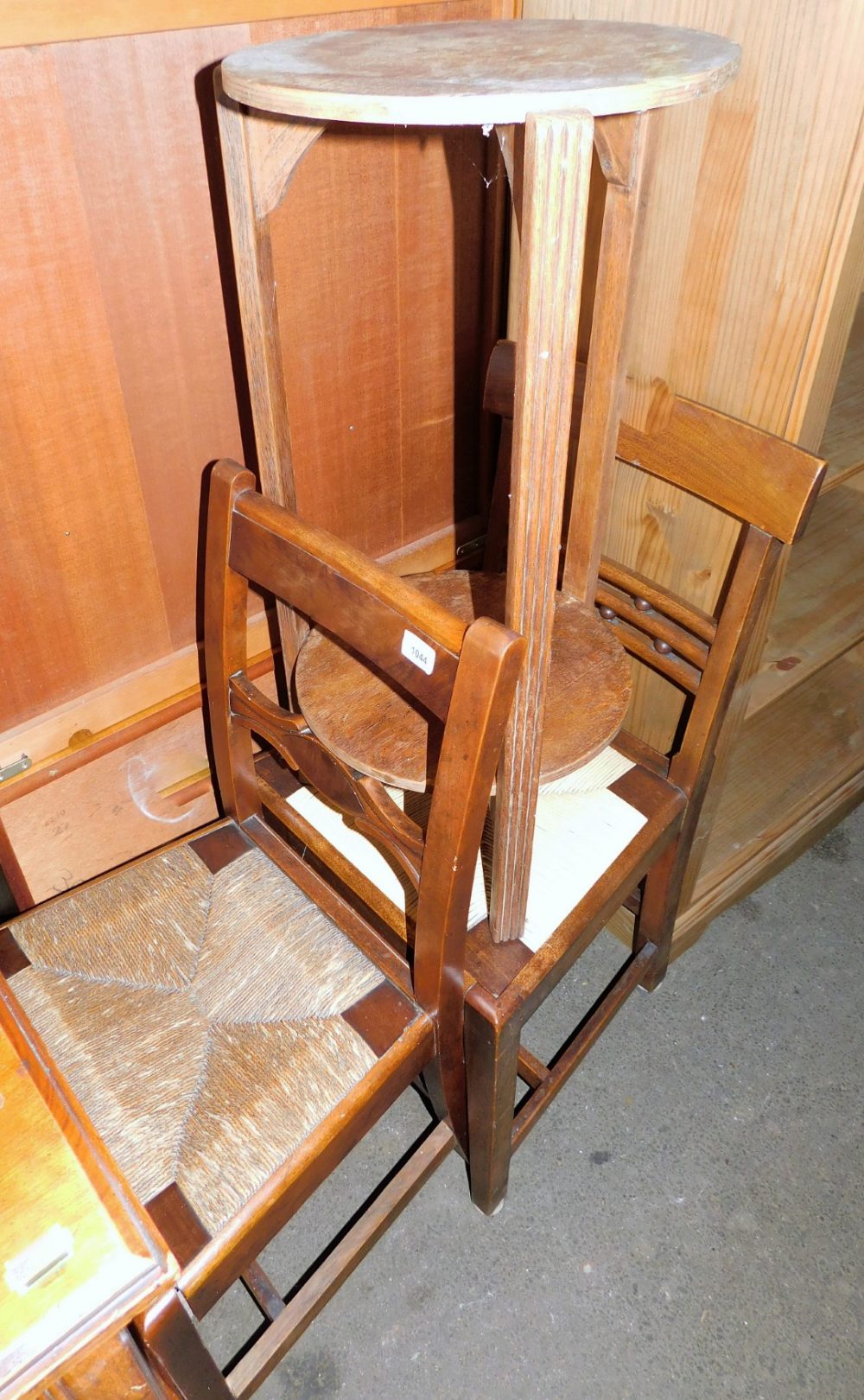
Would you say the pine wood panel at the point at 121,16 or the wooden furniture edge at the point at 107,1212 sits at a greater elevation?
the pine wood panel at the point at 121,16

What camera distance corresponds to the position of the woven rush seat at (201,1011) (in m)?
0.90

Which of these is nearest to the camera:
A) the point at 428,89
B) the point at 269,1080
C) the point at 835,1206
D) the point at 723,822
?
the point at 428,89

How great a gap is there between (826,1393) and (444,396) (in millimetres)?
1481

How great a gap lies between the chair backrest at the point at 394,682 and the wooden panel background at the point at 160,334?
24cm

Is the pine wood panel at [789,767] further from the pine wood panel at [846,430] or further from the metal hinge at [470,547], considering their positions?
the metal hinge at [470,547]

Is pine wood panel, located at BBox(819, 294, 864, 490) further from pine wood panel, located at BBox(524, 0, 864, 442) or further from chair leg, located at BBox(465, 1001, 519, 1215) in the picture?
chair leg, located at BBox(465, 1001, 519, 1215)

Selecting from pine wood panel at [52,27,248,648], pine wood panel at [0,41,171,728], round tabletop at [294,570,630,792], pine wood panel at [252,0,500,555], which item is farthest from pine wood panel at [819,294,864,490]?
pine wood panel at [0,41,171,728]

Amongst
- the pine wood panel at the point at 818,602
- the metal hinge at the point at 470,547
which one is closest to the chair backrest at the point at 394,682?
the metal hinge at the point at 470,547

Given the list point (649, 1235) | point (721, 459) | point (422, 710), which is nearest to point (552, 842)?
point (422, 710)

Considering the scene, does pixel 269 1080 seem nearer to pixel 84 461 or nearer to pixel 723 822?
pixel 84 461

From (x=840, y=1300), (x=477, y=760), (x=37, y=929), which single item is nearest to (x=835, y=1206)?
(x=840, y=1300)

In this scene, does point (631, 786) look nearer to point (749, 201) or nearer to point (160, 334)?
point (749, 201)

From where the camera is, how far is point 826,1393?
119cm

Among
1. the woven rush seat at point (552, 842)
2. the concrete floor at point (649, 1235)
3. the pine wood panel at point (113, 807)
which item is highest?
the woven rush seat at point (552, 842)
